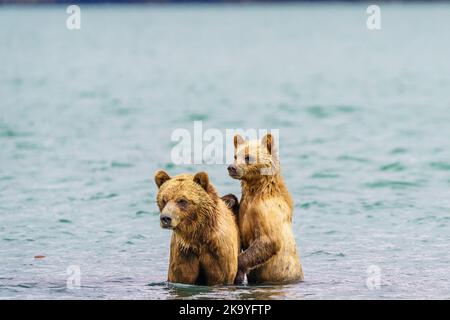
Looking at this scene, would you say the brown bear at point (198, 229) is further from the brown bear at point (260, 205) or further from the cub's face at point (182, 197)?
the brown bear at point (260, 205)

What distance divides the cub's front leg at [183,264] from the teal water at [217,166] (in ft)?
0.55

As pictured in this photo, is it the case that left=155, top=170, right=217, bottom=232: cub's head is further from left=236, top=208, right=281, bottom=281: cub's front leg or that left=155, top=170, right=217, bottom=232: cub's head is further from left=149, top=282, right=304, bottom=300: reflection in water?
left=149, top=282, right=304, bottom=300: reflection in water

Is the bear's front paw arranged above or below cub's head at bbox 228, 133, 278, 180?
below

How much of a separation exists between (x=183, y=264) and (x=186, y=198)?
0.80 metres

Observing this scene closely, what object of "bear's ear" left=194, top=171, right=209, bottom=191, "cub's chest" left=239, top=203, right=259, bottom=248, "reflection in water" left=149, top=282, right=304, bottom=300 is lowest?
"reflection in water" left=149, top=282, right=304, bottom=300

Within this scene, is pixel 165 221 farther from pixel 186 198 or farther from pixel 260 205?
pixel 260 205

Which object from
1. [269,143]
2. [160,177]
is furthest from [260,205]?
[160,177]

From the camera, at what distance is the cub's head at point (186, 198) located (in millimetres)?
12945

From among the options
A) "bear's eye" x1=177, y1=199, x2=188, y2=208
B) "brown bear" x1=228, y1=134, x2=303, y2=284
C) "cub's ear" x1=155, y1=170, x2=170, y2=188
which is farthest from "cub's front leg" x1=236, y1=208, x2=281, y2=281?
→ "cub's ear" x1=155, y1=170, x2=170, y2=188

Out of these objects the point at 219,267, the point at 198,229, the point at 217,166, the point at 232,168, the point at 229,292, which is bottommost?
the point at 229,292

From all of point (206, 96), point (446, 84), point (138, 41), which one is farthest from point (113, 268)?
point (138, 41)

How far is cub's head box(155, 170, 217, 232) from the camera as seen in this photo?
12.9 metres

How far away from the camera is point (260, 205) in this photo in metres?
13.3

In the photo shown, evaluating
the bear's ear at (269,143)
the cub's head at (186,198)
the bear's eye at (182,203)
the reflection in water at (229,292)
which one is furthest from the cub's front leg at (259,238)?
the bear's eye at (182,203)
